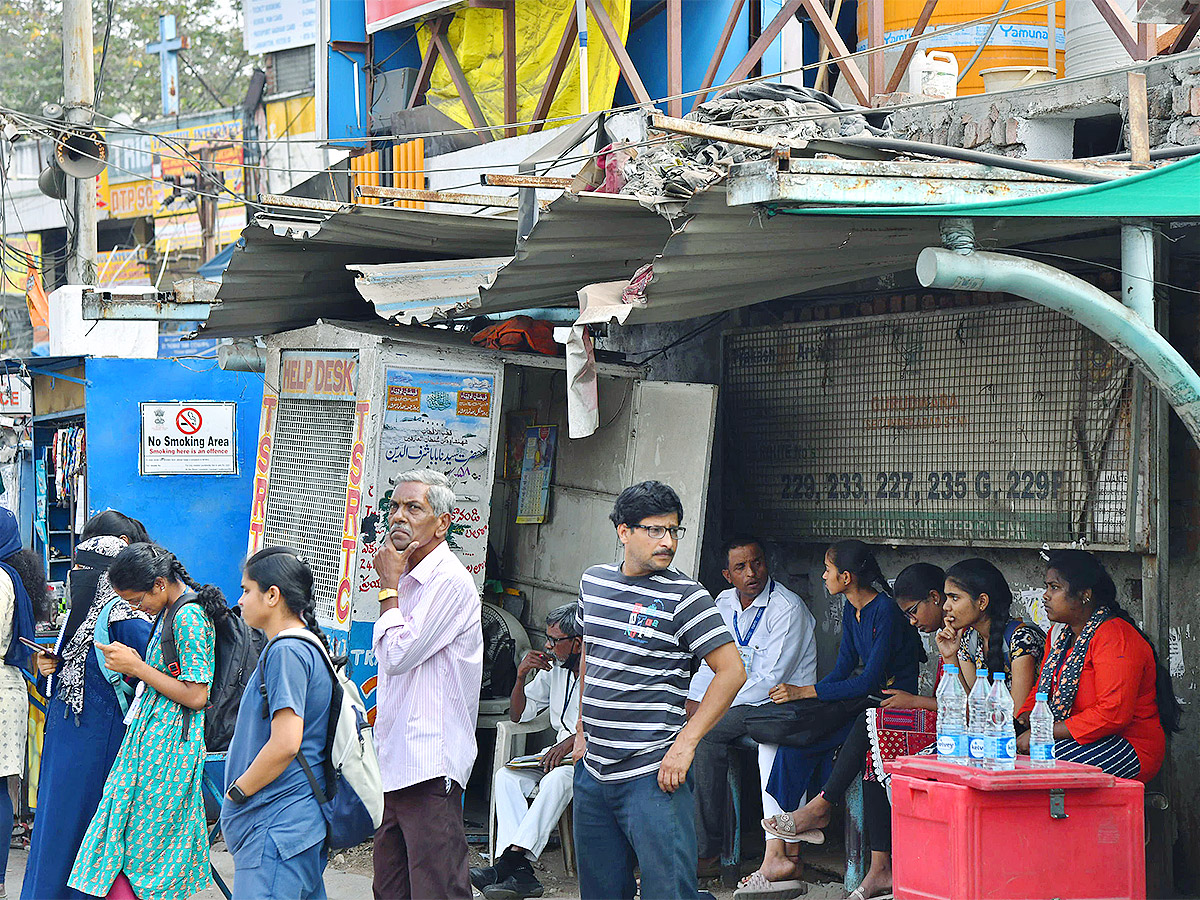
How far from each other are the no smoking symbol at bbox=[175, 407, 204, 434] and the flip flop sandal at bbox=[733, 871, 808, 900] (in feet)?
17.8

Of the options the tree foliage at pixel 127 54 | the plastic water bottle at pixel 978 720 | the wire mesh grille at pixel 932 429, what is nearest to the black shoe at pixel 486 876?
the wire mesh grille at pixel 932 429

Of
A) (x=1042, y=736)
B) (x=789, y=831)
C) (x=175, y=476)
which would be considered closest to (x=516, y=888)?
(x=789, y=831)

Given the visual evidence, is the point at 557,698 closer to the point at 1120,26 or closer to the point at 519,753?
the point at 519,753

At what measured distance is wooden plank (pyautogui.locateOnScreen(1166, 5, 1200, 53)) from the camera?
550 centimetres

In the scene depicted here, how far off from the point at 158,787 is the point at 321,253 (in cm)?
315

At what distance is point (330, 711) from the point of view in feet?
13.2

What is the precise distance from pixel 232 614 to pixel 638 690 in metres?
1.58

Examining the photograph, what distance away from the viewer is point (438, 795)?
452 centimetres

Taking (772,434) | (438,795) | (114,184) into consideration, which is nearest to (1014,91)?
(772,434)

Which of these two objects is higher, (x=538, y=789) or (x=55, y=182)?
(x=55, y=182)

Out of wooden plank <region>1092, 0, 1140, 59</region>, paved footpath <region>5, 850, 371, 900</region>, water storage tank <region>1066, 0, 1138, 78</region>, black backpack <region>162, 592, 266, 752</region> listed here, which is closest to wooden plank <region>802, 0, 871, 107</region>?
water storage tank <region>1066, 0, 1138, 78</region>

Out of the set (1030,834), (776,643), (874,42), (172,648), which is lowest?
(1030,834)

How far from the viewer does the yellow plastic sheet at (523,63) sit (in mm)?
9258

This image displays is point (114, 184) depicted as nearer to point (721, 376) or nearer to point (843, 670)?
point (721, 376)
